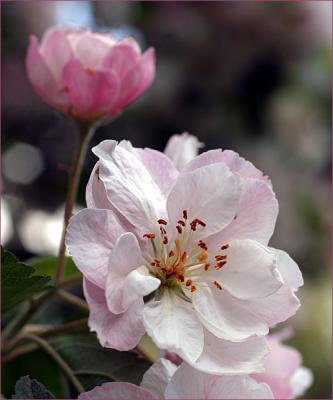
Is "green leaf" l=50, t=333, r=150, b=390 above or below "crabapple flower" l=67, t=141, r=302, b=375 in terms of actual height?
below

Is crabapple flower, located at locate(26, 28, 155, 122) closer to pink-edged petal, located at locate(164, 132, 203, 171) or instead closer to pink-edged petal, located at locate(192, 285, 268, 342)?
pink-edged petal, located at locate(164, 132, 203, 171)

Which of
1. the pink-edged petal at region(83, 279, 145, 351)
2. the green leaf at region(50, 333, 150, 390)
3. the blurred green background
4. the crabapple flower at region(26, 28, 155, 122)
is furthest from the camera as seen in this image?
the blurred green background

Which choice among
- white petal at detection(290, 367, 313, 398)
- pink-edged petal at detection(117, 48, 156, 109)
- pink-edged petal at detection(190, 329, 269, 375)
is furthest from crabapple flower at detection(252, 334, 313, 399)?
pink-edged petal at detection(117, 48, 156, 109)

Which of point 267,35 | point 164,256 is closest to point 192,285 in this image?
point 164,256

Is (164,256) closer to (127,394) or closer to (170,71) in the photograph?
(127,394)

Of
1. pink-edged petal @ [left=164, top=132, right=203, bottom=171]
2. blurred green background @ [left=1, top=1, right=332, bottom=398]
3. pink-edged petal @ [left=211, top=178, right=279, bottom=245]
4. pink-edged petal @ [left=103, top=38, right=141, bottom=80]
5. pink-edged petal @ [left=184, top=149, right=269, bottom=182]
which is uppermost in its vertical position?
pink-edged petal @ [left=103, top=38, right=141, bottom=80]

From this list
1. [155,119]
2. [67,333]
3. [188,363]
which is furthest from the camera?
[155,119]
